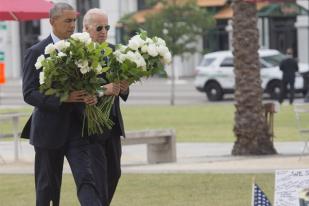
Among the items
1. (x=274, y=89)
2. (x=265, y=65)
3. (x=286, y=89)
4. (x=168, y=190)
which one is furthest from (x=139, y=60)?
(x=265, y=65)

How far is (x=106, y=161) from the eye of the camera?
8.30 meters

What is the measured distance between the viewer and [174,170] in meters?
13.8

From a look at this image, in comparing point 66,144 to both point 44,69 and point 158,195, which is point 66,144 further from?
point 158,195

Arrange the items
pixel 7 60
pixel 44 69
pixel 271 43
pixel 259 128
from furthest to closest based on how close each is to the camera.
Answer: pixel 7 60, pixel 271 43, pixel 259 128, pixel 44 69

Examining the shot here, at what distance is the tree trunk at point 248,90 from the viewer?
Answer: 53.8 ft

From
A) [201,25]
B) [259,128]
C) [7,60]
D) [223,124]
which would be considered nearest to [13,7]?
[259,128]

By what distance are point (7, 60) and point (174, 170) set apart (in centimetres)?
4853

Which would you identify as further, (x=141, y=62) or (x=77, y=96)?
(x=141, y=62)

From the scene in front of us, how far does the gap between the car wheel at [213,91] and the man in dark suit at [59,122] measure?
91.8ft

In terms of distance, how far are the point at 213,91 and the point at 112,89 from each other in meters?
28.5

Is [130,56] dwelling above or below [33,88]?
above

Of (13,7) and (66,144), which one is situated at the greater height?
(13,7)

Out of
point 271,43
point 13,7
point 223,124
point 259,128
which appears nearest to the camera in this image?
point 13,7

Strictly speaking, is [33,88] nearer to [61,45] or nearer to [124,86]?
[61,45]
